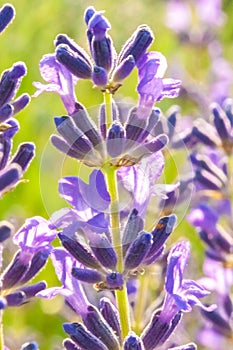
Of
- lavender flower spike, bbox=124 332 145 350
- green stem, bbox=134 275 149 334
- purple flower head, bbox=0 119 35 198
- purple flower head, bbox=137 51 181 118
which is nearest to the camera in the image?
lavender flower spike, bbox=124 332 145 350

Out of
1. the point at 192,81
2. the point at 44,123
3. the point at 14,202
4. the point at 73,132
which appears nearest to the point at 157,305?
the point at 73,132

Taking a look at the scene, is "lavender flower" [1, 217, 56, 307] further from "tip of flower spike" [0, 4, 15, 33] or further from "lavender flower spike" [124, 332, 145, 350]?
"tip of flower spike" [0, 4, 15, 33]

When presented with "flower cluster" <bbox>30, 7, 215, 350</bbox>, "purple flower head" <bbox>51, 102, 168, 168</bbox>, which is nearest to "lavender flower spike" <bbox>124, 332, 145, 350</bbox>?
"flower cluster" <bbox>30, 7, 215, 350</bbox>

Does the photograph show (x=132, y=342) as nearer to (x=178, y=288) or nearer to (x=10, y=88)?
(x=178, y=288)

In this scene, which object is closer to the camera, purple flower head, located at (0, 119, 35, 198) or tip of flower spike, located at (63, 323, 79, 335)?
tip of flower spike, located at (63, 323, 79, 335)

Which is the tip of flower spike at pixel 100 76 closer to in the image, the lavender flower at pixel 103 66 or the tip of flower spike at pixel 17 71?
the lavender flower at pixel 103 66

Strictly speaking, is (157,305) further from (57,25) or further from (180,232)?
(57,25)
